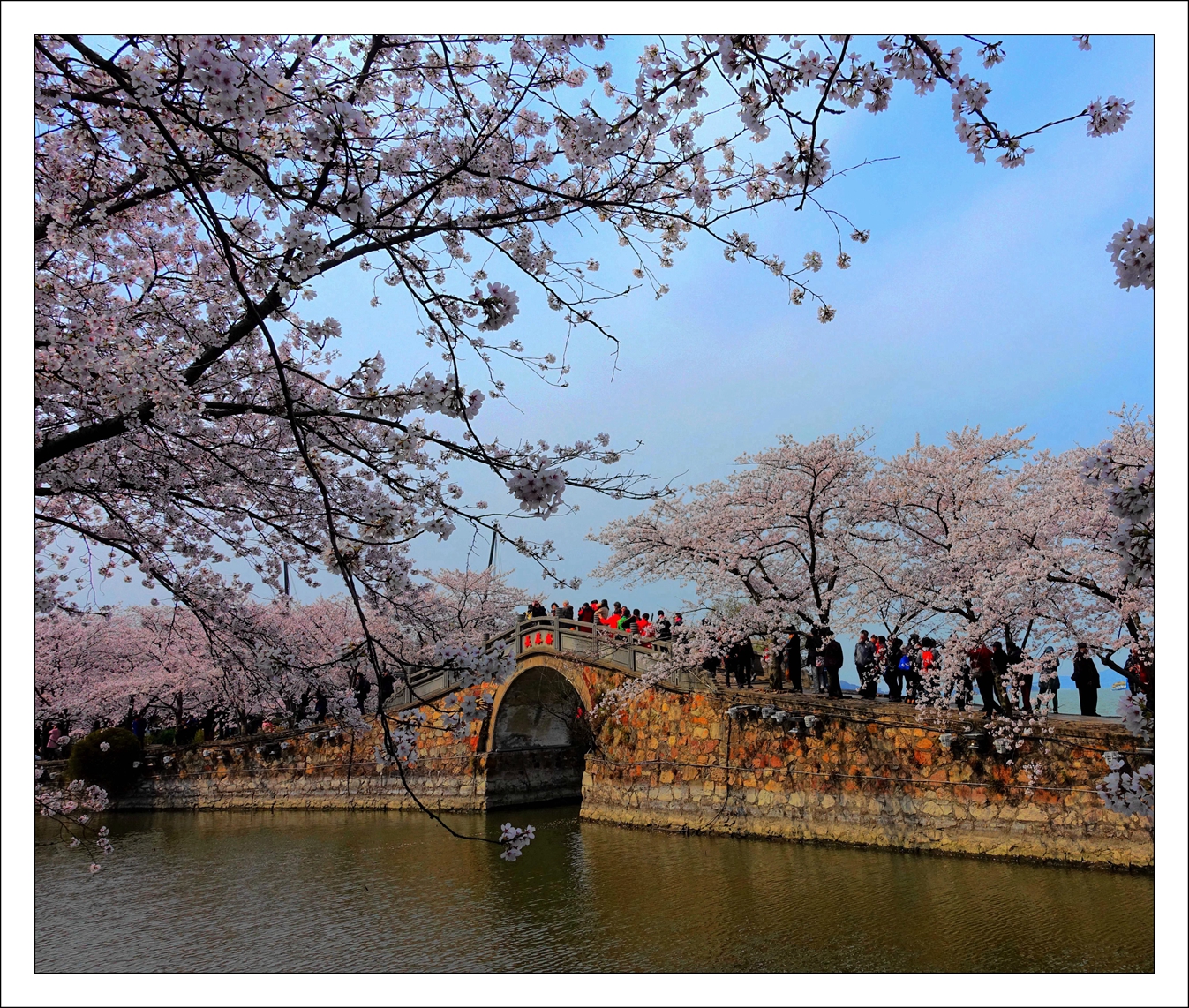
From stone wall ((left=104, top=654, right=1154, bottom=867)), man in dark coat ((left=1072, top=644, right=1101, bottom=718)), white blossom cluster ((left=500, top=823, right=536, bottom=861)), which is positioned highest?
man in dark coat ((left=1072, top=644, right=1101, bottom=718))

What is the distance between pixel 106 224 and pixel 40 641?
2008 centimetres

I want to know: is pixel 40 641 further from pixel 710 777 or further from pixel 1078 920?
pixel 1078 920

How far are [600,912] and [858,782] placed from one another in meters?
4.20

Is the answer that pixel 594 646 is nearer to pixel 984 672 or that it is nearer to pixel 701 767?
pixel 701 767

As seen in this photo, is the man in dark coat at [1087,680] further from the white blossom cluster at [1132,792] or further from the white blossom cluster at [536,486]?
the white blossom cluster at [536,486]

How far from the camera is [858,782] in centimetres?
1071

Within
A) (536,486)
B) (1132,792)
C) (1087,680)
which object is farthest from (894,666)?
(536,486)

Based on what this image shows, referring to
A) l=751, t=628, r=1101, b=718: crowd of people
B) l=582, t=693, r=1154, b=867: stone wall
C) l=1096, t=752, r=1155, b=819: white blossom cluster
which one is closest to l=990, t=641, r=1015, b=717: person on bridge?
l=751, t=628, r=1101, b=718: crowd of people

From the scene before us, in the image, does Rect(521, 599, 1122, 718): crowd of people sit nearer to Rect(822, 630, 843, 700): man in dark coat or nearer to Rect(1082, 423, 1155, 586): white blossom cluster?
Rect(822, 630, 843, 700): man in dark coat

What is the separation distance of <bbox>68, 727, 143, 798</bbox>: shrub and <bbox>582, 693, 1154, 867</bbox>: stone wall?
13441 mm

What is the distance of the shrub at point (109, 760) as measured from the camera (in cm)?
1950

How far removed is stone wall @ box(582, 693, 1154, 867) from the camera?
8.88 meters

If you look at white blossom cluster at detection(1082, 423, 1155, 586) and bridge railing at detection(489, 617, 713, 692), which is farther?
bridge railing at detection(489, 617, 713, 692)

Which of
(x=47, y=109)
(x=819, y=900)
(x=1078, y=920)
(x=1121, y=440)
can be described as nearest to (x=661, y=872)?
(x=819, y=900)
